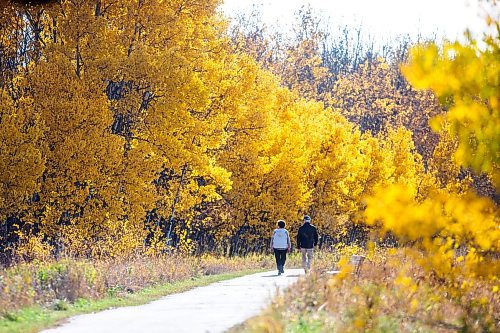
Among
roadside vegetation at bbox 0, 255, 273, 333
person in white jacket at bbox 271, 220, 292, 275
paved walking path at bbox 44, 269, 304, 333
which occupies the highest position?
person in white jacket at bbox 271, 220, 292, 275

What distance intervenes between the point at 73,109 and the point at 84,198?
8.90ft

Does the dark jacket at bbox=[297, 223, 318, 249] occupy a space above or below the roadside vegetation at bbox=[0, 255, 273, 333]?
above

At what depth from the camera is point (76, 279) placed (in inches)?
679

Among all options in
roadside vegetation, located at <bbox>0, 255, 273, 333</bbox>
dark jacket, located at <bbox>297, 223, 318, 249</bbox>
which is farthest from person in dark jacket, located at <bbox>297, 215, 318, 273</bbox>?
roadside vegetation, located at <bbox>0, 255, 273, 333</bbox>

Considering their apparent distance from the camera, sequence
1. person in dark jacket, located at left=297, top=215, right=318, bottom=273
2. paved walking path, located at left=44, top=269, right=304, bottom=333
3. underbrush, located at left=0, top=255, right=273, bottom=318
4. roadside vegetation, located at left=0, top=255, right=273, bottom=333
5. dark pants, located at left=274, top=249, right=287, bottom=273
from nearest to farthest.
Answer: paved walking path, located at left=44, top=269, right=304, bottom=333 < roadside vegetation, located at left=0, top=255, right=273, bottom=333 < underbrush, located at left=0, top=255, right=273, bottom=318 < person in dark jacket, located at left=297, top=215, right=318, bottom=273 < dark pants, located at left=274, top=249, right=287, bottom=273

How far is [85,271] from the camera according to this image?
59.7 ft

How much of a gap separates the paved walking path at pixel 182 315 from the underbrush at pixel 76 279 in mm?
1174

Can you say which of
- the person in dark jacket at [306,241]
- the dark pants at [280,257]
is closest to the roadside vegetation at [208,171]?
the person in dark jacket at [306,241]

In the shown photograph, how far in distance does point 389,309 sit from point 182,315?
446cm

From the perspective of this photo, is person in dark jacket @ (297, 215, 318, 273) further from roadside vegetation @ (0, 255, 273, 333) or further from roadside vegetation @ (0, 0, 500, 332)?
roadside vegetation @ (0, 255, 273, 333)

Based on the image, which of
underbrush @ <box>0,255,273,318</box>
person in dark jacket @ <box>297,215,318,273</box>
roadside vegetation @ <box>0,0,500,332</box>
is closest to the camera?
roadside vegetation @ <box>0,0,500,332</box>

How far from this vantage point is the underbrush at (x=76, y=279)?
50.6ft

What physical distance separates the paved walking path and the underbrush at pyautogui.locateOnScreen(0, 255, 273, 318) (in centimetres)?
117

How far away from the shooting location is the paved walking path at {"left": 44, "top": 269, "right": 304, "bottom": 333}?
12.8m
